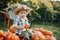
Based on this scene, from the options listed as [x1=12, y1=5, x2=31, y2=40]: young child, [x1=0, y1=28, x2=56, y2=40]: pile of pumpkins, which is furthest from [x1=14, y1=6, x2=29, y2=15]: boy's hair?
[x1=0, y1=28, x2=56, y2=40]: pile of pumpkins

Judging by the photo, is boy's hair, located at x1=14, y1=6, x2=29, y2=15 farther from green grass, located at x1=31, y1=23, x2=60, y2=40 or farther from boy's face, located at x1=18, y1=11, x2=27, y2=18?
green grass, located at x1=31, y1=23, x2=60, y2=40

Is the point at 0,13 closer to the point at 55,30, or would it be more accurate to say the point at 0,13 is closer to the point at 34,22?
the point at 34,22

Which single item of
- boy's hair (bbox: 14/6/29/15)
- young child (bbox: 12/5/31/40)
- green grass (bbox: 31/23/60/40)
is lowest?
green grass (bbox: 31/23/60/40)

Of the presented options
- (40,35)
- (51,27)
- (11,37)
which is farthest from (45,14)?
(11,37)

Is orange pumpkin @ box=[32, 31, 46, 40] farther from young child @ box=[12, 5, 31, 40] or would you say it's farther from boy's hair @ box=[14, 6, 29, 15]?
boy's hair @ box=[14, 6, 29, 15]

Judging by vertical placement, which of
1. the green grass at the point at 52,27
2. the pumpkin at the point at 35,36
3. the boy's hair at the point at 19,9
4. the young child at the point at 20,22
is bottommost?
the green grass at the point at 52,27

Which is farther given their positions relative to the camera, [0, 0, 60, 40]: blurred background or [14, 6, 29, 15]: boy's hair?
[0, 0, 60, 40]: blurred background

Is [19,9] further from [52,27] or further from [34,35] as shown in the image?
[52,27]

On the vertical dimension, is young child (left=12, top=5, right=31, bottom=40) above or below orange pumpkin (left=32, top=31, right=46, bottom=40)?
above

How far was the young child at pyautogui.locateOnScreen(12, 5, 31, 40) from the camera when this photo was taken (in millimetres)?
1541

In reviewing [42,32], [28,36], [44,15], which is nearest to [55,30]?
[44,15]

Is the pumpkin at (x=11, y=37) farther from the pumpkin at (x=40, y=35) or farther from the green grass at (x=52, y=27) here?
the green grass at (x=52, y=27)

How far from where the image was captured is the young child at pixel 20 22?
1.54m

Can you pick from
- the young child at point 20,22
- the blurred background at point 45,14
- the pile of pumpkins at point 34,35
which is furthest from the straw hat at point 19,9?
the blurred background at point 45,14
